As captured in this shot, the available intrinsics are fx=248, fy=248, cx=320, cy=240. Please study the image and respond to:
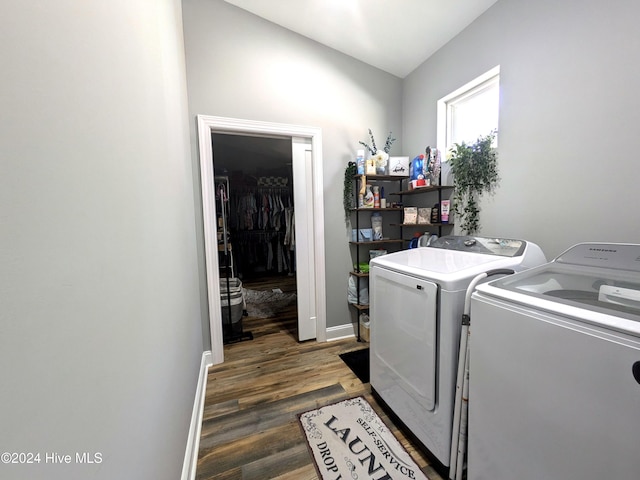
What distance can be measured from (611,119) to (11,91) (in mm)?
2060

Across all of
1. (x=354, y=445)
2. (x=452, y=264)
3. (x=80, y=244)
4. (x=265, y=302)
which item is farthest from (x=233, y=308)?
(x=80, y=244)

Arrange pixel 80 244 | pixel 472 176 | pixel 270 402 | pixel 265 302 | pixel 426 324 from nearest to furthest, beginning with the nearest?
pixel 80 244 → pixel 426 324 → pixel 270 402 → pixel 472 176 → pixel 265 302

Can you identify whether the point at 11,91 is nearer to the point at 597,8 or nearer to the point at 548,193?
the point at 548,193

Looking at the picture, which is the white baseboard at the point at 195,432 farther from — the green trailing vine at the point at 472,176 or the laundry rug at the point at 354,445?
the green trailing vine at the point at 472,176

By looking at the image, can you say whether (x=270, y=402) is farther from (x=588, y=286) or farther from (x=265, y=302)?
(x=265, y=302)

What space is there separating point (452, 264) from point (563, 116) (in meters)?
1.05

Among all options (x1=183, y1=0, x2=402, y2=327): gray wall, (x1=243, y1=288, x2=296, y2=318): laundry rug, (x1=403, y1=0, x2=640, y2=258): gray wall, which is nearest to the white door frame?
(x1=183, y1=0, x2=402, y2=327): gray wall

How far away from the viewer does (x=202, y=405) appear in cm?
168

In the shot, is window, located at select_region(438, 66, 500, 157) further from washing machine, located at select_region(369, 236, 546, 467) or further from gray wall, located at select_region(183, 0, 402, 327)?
washing machine, located at select_region(369, 236, 546, 467)

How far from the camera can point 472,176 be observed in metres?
1.90

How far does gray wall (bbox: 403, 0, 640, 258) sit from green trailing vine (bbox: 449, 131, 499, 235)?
6 centimetres

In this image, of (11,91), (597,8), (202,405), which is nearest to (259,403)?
(202,405)

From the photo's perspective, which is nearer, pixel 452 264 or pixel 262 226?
pixel 452 264

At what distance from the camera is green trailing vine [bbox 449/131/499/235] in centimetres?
180
